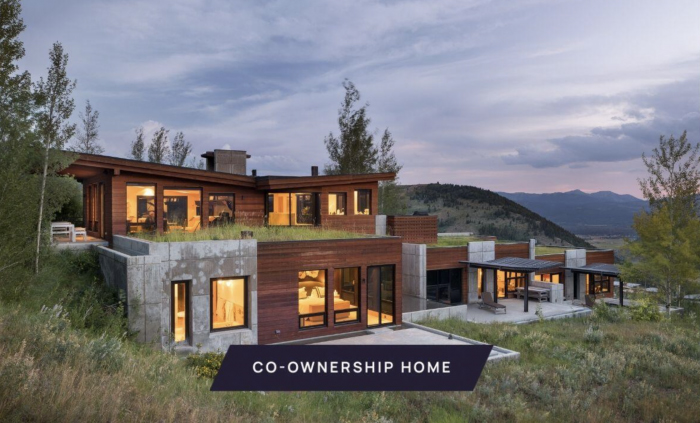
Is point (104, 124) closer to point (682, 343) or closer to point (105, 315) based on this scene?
point (105, 315)

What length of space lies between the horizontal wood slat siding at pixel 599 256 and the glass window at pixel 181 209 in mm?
23222

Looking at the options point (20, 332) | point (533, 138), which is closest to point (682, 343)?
point (20, 332)

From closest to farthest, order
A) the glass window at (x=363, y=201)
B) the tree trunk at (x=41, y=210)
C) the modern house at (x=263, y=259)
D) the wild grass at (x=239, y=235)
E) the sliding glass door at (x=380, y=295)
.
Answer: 1. the tree trunk at (x=41, y=210)
2. the modern house at (x=263, y=259)
3. the wild grass at (x=239, y=235)
4. the sliding glass door at (x=380, y=295)
5. the glass window at (x=363, y=201)

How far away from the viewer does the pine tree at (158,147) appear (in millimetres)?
34906

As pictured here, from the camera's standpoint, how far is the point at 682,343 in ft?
36.3

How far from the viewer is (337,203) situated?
21.0 metres

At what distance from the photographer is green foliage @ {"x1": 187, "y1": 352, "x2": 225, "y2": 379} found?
29.9 feet

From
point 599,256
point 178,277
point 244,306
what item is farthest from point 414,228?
point 178,277

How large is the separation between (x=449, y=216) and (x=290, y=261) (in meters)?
66.2

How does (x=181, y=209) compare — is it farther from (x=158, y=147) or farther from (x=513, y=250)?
(x=158, y=147)

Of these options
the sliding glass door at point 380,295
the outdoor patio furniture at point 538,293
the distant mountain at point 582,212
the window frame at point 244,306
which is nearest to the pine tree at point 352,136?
the outdoor patio furniture at point 538,293

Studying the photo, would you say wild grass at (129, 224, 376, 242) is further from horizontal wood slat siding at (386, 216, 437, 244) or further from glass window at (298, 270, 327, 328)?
horizontal wood slat siding at (386, 216, 437, 244)

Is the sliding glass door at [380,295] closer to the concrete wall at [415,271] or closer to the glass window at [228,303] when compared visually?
the glass window at [228,303]

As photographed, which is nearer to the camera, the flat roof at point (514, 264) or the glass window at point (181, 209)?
the glass window at point (181, 209)
